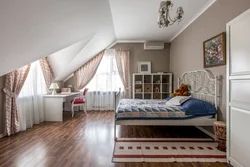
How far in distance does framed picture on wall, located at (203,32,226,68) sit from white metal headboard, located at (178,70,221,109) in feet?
0.81

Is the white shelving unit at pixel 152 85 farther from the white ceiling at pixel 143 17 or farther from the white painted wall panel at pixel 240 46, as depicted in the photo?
the white painted wall panel at pixel 240 46

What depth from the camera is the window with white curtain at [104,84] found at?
638 centimetres

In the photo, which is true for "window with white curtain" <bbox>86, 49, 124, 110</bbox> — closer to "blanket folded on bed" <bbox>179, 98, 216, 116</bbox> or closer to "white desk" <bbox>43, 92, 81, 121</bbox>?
"white desk" <bbox>43, 92, 81, 121</bbox>

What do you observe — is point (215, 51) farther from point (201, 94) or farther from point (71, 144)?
point (71, 144)

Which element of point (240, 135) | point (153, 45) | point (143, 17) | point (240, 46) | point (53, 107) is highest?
point (143, 17)

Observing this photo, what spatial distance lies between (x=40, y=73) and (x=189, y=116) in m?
4.31

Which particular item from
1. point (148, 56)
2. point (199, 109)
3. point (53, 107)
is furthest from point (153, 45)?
point (53, 107)

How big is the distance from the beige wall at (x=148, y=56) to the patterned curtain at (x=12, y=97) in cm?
365

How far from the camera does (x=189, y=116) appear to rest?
3.16m

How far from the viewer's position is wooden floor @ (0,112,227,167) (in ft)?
7.57

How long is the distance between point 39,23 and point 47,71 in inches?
118

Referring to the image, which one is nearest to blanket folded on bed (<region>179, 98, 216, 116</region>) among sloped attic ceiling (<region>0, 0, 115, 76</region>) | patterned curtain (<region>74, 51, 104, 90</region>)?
sloped attic ceiling (<region>0, 0, 115, 76</region>)

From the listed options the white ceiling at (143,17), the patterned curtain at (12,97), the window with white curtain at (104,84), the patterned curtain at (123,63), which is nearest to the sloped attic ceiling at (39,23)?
the white ceiling at (143,17)

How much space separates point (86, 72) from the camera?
626 centimetres
